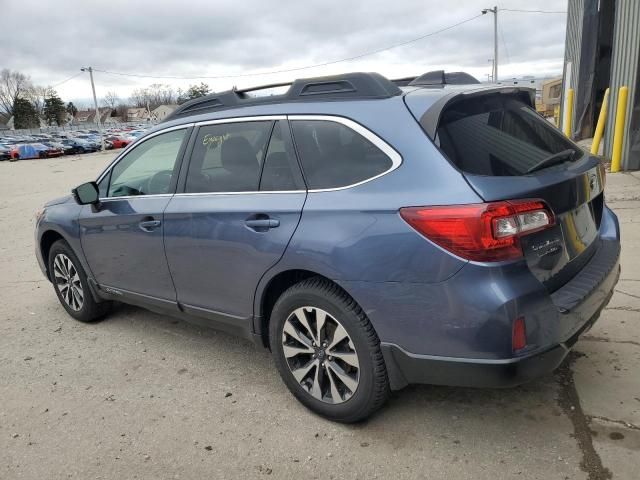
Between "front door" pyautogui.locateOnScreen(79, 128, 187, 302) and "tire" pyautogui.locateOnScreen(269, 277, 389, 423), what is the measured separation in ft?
3.58

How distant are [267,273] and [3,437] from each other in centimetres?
178

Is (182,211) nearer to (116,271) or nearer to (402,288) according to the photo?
(116,271)

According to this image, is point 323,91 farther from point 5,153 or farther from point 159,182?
point 5,153

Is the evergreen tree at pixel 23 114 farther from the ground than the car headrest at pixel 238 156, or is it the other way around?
the evergreen tree at pixel 23 114

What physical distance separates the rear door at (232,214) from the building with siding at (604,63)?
903 cm

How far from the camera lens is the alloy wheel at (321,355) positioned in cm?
275

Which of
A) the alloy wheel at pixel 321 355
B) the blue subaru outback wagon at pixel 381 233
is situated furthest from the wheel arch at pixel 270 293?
the alloy wheel at pixel 321 355

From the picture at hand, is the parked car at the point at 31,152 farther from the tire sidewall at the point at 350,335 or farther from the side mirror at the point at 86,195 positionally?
the tire sidewall at the point at 350,335

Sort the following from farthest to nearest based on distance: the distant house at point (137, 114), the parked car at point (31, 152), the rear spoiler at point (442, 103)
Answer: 1. the distant house at point (137, 114)
2. the parked car at point (31, 152)
3. the rear spoiler at point (442, 103)

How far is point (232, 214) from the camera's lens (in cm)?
308

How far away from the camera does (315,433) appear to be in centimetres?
287

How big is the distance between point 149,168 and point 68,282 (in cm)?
154

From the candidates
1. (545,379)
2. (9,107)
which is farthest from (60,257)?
(9,107)

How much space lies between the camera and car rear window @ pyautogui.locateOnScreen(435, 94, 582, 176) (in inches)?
96.0
